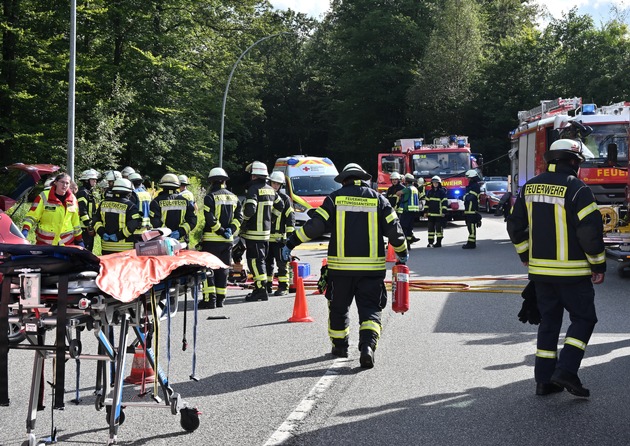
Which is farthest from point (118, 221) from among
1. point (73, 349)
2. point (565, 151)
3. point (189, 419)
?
point (73, 349)

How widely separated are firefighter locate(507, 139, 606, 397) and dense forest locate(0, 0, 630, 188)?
72.2ft

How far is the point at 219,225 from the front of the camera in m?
12.5

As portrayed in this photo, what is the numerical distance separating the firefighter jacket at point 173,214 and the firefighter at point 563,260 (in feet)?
20.3

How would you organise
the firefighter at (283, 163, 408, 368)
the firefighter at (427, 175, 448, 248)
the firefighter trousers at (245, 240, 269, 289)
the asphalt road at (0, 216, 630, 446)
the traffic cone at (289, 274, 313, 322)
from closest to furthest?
1. the asphalt road at (0, 216, 630, 446)
2. the firefighter at (283, 163, 408, 368)
3. the traffic cone at (289, 274, 313, 322)
4. the firefighter trousers at (245, 240, 269, 289)
5. the firefighter at (427, 175, 448, 248)

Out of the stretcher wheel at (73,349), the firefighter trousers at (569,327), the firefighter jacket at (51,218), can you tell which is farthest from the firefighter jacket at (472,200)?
the stretcher wheel at (73,349)

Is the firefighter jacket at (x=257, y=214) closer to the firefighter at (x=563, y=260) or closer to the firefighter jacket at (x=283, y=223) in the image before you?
the firefighter jacket at (x=283, y=223)

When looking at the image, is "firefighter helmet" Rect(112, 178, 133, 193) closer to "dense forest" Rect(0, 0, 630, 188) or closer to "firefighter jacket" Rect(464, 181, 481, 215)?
"firefighter jacket" Rect(464, 181, 481, 215)

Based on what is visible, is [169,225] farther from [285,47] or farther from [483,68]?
[285,47]

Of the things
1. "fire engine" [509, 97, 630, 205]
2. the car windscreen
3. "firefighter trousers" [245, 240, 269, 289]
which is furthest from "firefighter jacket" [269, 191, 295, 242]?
the car windscreen

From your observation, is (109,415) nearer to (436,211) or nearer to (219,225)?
(219,225)

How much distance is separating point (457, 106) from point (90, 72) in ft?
108

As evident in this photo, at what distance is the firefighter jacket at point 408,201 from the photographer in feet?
69.3

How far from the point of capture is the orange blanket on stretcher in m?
5.03

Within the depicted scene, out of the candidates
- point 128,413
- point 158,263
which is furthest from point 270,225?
point 158,263
